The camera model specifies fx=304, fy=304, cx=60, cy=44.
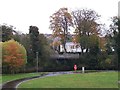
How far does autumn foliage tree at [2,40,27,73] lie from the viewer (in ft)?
168

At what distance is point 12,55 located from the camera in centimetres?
5116

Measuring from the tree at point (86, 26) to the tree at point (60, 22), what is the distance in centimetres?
186

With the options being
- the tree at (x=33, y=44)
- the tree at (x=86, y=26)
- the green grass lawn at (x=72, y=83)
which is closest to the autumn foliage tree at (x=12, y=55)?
the tree at (x=33, y=44)

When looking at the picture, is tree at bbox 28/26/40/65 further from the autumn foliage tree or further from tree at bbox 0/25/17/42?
the autumn foliage tree

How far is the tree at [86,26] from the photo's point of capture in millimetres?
67688

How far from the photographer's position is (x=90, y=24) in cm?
6788

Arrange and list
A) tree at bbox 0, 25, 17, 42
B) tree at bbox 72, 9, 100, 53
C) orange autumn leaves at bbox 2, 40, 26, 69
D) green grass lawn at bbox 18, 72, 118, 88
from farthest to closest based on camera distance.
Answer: tree at bbox 72, 9, 100, 53, tree at bbox 0, 25, 17, 42, orange autumn leaves at bbox 2, 40, 26, 69, green grass lawn at bbox 18, 72, 118, 88

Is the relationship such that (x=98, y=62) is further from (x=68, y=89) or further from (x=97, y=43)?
(x=68, y=89)

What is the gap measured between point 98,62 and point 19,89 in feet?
148

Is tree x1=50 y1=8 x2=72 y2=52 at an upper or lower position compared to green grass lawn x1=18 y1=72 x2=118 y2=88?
upper

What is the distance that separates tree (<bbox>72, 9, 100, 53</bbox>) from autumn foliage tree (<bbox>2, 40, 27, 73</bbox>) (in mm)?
19152

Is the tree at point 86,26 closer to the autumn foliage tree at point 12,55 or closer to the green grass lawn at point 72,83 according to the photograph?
the autumn foliage tree at point 12,55

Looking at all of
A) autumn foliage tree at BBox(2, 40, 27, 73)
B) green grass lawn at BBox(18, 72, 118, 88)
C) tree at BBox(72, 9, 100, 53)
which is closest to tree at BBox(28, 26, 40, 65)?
tree at BBox(72, 9, 100, 53)

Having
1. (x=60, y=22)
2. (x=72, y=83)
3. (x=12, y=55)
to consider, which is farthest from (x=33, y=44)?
(x=72, y=83)
